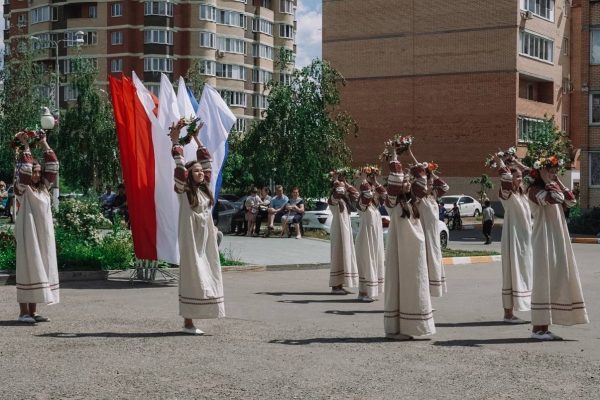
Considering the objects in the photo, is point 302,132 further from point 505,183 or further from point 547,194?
point 547,194

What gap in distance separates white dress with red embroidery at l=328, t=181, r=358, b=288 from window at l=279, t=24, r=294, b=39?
77958mm

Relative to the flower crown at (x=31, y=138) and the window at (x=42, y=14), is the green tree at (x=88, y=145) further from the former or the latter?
the window at (x=42, y=14)

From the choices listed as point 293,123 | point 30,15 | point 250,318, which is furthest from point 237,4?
point 250,318

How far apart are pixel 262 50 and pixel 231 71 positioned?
5.99 metres

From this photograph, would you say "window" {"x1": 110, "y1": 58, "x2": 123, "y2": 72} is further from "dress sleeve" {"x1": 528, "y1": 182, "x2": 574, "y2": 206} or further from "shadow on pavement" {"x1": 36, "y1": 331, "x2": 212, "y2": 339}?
"dress sleeve" {"x1": 528, "y1": 182, "x2": 574, "y2": 206}

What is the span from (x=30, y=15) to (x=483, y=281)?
7174cm

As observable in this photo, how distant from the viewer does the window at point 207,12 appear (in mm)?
80000

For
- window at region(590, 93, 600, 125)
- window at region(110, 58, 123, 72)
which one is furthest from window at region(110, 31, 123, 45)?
window at region(590, 93, 600, 125)

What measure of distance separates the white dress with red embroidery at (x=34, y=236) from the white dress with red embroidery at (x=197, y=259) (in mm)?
1994

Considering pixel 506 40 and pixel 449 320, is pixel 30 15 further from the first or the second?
pixel 449 320

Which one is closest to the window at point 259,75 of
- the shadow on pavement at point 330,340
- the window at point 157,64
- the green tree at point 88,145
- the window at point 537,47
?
the window at point 157,64

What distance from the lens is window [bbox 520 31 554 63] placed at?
57812 mm

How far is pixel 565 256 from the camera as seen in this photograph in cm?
1119

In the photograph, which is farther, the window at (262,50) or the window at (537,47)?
the window at (262,50)
